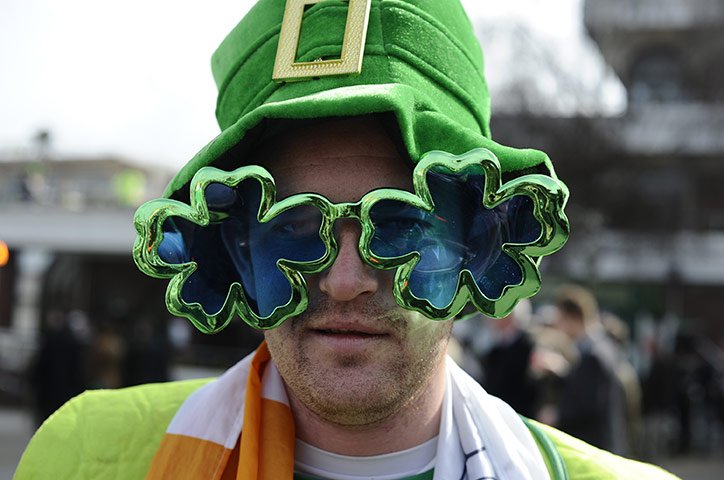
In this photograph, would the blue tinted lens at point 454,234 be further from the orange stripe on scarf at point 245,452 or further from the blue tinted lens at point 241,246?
the orange stripe on scarf at point 245,452

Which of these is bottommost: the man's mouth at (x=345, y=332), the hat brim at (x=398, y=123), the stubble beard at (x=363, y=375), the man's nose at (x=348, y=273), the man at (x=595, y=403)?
the man at (x=595, y=403)

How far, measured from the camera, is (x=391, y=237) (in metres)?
1.37

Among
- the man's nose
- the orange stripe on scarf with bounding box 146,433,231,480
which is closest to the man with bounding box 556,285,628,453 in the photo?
the orange stripe on scarf with bounding box 146,433,231,480

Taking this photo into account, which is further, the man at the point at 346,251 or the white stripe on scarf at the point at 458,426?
the white stripe on scarf at the point at 458,426

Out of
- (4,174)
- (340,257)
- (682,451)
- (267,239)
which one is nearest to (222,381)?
(267,239)

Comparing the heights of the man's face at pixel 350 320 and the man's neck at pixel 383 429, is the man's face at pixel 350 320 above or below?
above

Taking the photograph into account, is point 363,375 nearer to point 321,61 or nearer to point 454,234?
point 454,234

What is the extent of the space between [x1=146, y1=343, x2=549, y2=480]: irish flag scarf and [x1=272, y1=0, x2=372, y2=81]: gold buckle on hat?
68cm

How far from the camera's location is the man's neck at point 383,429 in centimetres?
156

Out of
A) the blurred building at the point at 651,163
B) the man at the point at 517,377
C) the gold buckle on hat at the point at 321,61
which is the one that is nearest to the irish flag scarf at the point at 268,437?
the gold buckle on hat at the point at 321,61

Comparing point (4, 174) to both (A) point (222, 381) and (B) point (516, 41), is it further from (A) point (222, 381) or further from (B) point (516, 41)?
(A) point (222, 381)

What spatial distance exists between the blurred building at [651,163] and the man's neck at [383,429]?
40.6 ft

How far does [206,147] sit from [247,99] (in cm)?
16

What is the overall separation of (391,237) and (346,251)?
9cm
